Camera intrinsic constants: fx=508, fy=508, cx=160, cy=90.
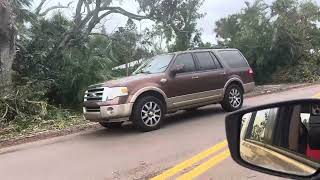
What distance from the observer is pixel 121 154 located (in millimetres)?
8352

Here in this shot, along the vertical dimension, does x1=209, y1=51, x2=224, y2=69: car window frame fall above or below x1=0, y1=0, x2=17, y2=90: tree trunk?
below

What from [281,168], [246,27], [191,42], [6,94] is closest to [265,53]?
[246,27]

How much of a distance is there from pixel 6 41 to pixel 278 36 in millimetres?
13934

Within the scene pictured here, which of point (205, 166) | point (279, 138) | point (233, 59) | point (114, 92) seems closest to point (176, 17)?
point (233, 59)

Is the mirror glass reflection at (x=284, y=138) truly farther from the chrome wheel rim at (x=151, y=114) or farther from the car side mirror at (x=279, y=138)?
the chrome wheel rim at (x=151, y=114)

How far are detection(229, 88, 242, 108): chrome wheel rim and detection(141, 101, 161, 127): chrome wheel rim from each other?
253 centimetres

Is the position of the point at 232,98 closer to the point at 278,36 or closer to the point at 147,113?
the point at 147,113

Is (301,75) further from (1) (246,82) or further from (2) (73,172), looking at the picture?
(2) (73,172)

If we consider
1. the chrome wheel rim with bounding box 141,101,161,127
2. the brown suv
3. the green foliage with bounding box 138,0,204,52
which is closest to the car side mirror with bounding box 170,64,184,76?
the brown suv

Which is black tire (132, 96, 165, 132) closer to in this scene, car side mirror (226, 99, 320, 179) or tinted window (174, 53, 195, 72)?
tinted window (174, 53, 195, 72)

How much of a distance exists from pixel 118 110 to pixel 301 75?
1621 cm

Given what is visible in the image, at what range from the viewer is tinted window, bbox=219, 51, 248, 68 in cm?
1279

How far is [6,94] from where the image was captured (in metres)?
13.9

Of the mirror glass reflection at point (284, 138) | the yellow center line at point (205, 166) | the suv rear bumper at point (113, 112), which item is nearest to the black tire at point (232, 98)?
the suv rear bumper at point (113, 112)
